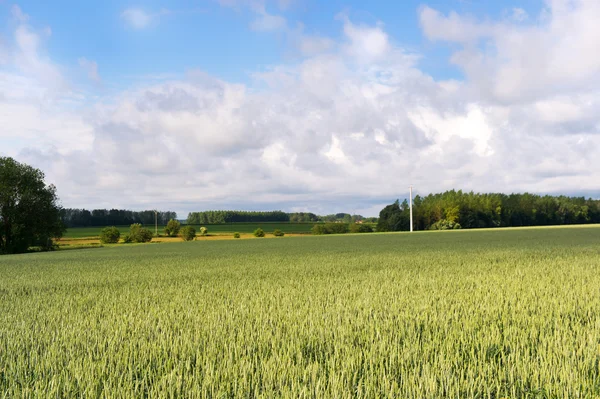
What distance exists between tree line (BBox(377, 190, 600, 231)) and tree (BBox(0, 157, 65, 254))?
76.8 m

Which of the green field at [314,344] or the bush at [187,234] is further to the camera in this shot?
the bush at [187,234]

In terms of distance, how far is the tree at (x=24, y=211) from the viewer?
54.7 m

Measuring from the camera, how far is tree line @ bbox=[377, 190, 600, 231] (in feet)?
366

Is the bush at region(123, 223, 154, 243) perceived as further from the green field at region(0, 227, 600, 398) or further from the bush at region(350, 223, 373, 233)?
the green field at region(0, 227, 600, 398)

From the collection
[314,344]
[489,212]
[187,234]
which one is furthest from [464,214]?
[314,344]

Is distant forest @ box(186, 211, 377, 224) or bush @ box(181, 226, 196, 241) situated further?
distant forest @ box(186, 211, 377, 224)

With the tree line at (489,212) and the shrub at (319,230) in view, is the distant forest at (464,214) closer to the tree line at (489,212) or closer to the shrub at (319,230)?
the tree line at (489,212)

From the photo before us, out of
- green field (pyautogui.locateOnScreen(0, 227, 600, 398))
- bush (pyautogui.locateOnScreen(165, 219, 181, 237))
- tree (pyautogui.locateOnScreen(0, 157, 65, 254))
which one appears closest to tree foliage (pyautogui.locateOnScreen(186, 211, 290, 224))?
bush (pyautogui.locateOnScreen(165, 219, 181, 237))

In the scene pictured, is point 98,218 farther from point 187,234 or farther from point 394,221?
point 394,221

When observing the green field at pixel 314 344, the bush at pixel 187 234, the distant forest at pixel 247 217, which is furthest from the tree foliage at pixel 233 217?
the green field at pixel 314 344

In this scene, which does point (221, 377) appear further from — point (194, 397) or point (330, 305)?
point (330, 305)

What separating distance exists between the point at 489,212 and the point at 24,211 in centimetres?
10604

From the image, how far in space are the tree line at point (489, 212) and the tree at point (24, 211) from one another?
3023 inches

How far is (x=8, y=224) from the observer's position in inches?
2165
